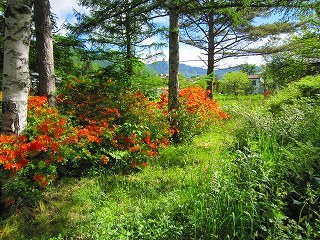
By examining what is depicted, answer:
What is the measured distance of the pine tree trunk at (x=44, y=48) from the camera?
552 centimetres

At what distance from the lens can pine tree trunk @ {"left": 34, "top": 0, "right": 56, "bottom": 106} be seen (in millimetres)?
Result: 5516

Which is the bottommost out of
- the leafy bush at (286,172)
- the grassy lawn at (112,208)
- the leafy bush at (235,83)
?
the grassy lawn at (112,208)

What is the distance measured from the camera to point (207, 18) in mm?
15539

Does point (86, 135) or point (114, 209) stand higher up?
point (86, 135)

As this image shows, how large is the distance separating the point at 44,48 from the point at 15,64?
2.34m

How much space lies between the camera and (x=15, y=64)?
3.49 m

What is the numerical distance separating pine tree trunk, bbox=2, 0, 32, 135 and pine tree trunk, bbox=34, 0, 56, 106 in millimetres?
2072

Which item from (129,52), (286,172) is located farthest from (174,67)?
(286,172)

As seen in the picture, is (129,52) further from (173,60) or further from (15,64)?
(15,64)

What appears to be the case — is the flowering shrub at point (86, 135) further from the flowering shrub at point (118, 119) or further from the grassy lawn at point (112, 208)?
the grassy lawn at point (112, 208)

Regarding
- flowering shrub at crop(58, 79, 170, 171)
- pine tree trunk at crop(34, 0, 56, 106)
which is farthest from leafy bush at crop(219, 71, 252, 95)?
pine tree trunk at crop(34, 0, 56, 106)

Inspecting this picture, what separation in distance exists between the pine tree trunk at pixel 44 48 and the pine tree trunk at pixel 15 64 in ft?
6.80

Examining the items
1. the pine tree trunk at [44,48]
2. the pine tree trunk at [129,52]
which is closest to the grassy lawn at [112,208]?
the pine tree trunk at [44,48]

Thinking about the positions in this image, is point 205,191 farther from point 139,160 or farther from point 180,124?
point 180,124
